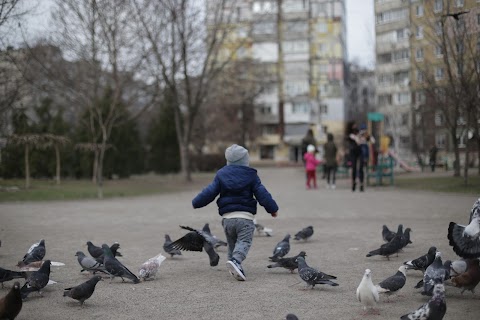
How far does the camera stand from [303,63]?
71.2 m

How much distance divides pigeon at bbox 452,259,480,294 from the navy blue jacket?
2591 mm

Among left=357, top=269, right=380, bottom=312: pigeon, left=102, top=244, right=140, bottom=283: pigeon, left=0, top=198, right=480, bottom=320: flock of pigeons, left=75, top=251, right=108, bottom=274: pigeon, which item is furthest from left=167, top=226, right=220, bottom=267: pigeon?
left=357, top=269, right=380, bottom=312: pigeon

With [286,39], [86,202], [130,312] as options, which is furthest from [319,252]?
[286,39]

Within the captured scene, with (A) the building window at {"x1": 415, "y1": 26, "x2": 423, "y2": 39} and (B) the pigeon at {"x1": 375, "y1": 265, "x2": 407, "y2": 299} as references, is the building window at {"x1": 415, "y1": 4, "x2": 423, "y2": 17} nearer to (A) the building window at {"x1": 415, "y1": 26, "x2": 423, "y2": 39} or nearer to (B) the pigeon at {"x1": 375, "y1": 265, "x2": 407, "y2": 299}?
(A) the building window at {"x1": 415, "y1": 26, "x2": 423, "y2": 39}

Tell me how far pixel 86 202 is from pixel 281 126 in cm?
5478

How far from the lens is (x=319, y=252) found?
9.73m

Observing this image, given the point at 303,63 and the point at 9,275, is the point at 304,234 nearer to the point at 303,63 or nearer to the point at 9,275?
the point at 9,275

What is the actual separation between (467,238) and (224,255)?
4919mm

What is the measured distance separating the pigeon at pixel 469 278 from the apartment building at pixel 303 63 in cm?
6280

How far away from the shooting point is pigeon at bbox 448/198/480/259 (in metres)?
5.93

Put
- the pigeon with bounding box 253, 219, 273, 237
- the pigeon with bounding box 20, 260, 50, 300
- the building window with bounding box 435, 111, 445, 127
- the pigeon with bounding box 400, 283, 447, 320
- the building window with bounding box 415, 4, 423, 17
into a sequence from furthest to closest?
1. the building window with bounding box 435, 111, 445, 127
2. the building window with bounding box 415, 4, 423, 17
3. the pigeon with bounding box 253, 219, 273, 237
4. the pigeon with bounding box 20, 260, 50, 300
5. the pigeon with bounding box 400, 283, 447, 320

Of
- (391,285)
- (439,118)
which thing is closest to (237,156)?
(391,285)

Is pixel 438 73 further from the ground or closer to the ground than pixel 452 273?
further from the ground

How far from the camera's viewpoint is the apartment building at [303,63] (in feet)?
231
